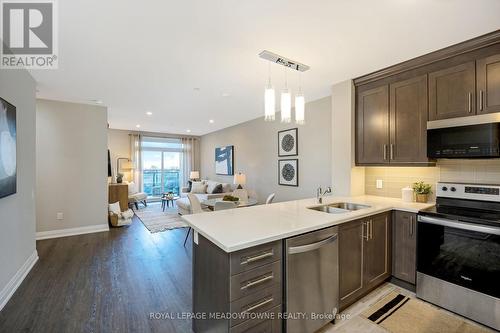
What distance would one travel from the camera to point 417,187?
2785mm

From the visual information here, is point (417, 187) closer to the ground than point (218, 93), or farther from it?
closer to the ground

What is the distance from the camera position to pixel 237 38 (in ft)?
6.98

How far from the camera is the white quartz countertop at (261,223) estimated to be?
1445mm

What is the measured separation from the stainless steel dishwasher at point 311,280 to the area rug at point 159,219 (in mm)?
3471

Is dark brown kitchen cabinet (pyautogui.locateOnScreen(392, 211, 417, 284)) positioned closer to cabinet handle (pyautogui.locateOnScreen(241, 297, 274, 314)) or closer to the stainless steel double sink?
the stainless steel double sink

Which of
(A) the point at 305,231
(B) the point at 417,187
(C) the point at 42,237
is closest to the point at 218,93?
(A) the point at 305,231

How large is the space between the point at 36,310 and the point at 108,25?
2720 mm

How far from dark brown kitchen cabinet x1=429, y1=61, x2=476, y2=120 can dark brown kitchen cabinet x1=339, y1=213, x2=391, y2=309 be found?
4.17ft

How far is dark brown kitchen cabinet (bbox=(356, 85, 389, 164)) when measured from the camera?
2904mm

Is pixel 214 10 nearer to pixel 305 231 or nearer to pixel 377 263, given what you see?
pixel 305 231

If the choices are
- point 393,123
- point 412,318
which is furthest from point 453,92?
point 412,318

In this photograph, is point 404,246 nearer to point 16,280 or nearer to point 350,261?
point 350,261

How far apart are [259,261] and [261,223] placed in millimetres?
382

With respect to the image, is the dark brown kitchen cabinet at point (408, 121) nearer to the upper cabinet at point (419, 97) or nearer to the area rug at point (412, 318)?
the upper cabinet at point (419, 97)
